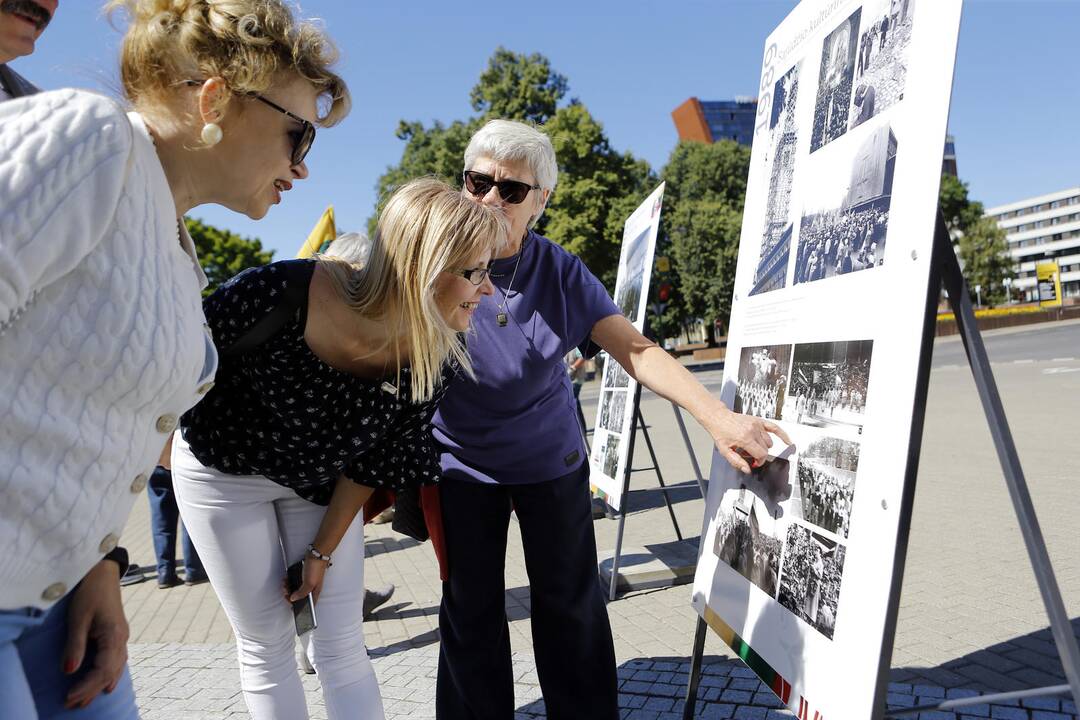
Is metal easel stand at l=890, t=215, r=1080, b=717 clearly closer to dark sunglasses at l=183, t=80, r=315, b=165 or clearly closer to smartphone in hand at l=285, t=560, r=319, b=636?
dark sunglasses at l=183, t=80, r=315, b=165

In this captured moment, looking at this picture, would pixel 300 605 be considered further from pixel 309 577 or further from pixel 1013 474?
pixel 1013 474

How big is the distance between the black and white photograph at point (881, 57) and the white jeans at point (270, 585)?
5.77 ft

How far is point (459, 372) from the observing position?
8.22 ft

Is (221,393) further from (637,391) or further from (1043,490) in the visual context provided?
(1043,490)

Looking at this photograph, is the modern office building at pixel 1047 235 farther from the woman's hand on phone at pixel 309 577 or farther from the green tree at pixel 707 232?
the woman's hand on phone at pixel 309 577

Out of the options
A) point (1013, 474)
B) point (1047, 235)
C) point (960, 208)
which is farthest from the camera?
point (1047, 235)

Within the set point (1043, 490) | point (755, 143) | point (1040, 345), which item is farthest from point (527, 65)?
point (755, 143)

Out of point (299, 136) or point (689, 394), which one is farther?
point (689, 394)

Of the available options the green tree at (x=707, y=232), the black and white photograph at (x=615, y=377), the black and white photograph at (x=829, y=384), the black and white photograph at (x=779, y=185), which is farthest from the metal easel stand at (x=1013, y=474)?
the green tree at (x=707, y=232)

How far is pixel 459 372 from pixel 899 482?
53.8 inches

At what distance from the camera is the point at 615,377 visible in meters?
5.77

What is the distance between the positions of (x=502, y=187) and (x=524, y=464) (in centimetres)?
91

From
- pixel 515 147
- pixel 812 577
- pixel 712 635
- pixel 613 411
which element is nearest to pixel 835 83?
pixel 515 147

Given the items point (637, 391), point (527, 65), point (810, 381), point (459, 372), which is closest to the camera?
point (810, 381)
